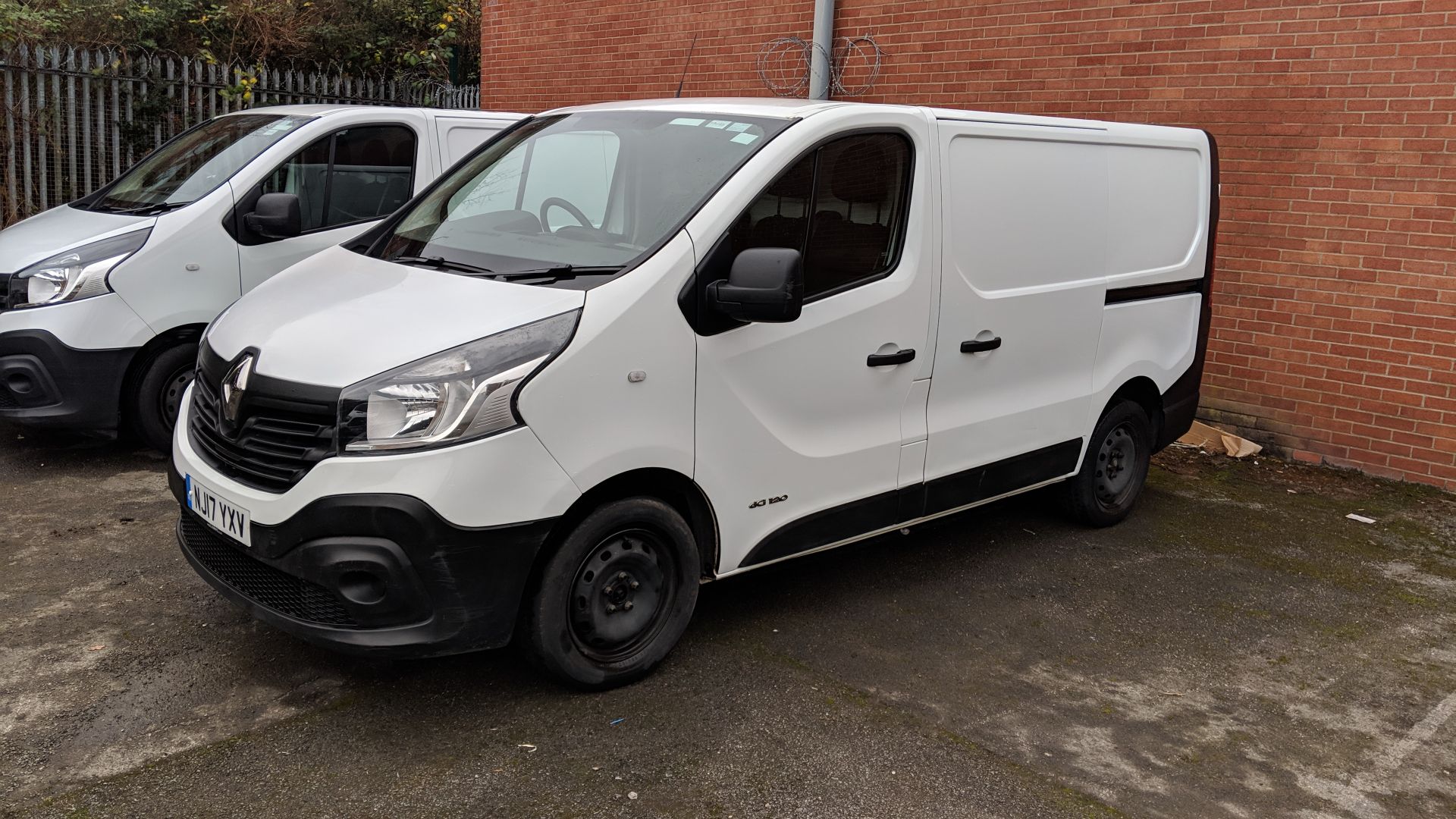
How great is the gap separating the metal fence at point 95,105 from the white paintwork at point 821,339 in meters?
7.94

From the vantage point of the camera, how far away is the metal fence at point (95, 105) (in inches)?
419

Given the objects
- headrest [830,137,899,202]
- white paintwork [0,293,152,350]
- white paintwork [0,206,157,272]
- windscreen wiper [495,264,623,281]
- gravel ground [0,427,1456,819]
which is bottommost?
gravel ground [0,427,1456,819]

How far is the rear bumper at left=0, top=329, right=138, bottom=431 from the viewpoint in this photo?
18.9 ft

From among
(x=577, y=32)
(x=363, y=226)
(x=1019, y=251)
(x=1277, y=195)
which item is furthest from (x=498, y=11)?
(x=1019, y=251)

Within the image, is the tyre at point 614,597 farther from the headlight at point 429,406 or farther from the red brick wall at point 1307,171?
the red brick wall at point 1307,171

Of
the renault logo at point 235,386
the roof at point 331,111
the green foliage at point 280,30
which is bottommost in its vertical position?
the renault logo at point 235,386

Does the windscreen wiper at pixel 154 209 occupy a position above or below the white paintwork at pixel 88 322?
above

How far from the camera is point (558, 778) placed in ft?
11.1

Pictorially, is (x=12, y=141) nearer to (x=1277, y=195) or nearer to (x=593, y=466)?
(x=593, y=466)

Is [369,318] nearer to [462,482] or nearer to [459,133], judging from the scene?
[462,482]

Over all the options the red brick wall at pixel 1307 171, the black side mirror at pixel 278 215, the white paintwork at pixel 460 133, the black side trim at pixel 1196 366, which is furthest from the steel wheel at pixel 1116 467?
the black side mirror at pixel 278 215

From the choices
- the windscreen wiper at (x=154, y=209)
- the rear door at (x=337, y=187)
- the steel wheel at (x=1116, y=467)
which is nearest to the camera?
the steel wheel at (x=1116, y=467)

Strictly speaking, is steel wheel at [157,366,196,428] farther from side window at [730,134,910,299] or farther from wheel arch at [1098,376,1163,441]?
wheel arch at [1098,376,1163,441]

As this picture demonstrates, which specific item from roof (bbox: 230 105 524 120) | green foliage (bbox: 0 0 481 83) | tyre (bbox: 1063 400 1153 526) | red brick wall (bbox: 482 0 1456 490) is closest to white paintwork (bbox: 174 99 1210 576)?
tyre (bbox: 1063 400 1153 526)
